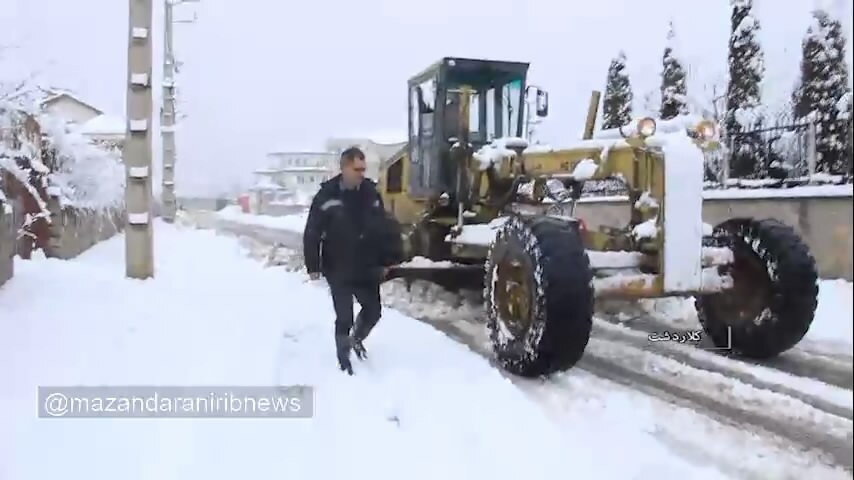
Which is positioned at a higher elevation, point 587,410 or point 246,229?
point 246,229

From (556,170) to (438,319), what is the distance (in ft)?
4.10

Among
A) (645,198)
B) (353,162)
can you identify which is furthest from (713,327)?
(353,162)

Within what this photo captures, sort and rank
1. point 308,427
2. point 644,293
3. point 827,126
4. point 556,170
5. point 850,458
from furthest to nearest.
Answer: point 556,170
point 644,293
point 308,427
point 827,126
point 850,458

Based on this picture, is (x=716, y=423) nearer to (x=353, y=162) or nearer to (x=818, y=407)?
(x=818, y=407)

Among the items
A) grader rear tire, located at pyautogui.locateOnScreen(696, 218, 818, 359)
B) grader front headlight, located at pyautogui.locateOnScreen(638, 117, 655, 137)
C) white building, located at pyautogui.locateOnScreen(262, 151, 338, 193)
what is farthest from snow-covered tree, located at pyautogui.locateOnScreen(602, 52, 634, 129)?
white building, located at pyautogui.locateOnScreen(262, 151, 338, 193)

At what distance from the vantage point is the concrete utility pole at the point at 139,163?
4.14 m

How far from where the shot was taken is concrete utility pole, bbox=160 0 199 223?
267cm

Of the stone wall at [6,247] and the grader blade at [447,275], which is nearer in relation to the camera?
the stone wall at [6,247]

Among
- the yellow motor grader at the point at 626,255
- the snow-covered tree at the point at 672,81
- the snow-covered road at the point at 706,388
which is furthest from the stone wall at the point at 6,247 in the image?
the snow-covered tree at the point at 672,81

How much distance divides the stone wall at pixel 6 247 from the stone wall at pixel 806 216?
2.38 meters

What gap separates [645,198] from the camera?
10.7 feet

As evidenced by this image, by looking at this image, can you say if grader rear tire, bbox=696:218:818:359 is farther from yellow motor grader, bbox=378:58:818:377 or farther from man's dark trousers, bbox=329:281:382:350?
man's dark trousers, bbox=329:281:382:350

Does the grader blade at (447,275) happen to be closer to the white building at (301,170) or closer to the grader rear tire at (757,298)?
the white building at (301,170)

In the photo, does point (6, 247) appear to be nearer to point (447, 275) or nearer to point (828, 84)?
point (447, 275)
